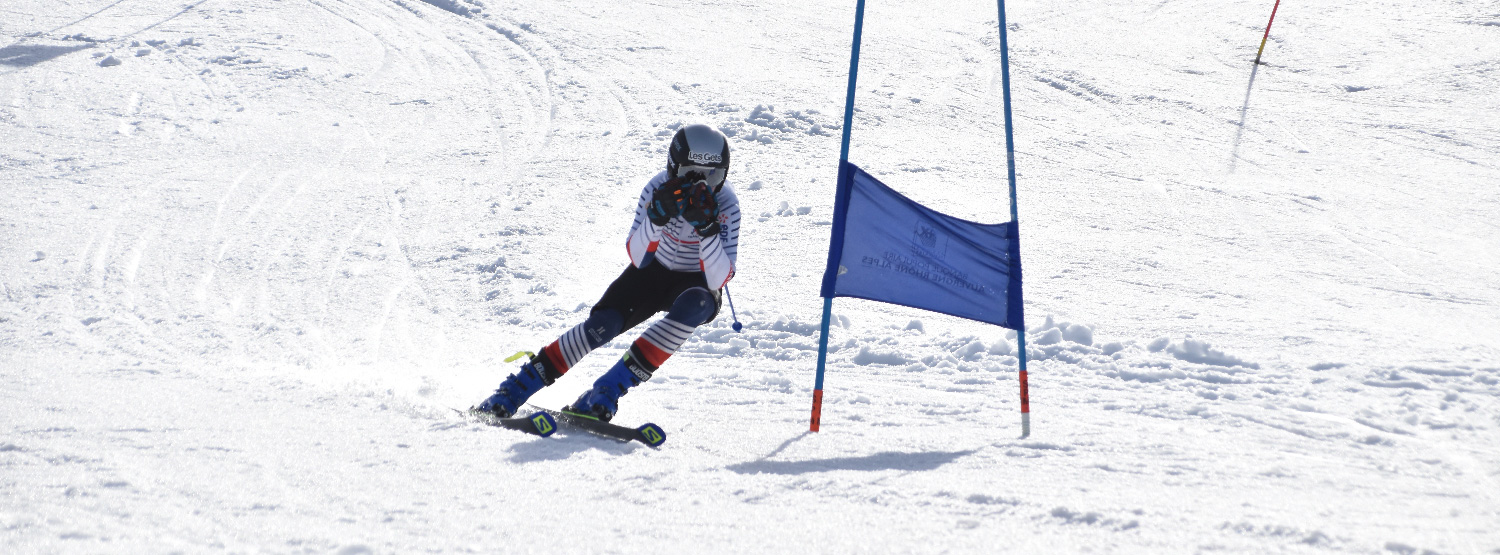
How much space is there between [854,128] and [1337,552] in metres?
8.33

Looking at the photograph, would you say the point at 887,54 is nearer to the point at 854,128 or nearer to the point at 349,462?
the point at 854,128

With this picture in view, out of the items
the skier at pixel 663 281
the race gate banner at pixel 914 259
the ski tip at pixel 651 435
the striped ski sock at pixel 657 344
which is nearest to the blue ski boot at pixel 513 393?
the skier at pixel 663 281

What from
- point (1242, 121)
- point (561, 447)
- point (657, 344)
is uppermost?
point (1242, 121)

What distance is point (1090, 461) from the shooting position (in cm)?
370

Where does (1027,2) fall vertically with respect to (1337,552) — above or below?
above

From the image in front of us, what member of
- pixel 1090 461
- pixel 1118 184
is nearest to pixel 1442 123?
pixel 1118 184

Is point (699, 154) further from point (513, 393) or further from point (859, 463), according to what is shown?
point (859, 463)

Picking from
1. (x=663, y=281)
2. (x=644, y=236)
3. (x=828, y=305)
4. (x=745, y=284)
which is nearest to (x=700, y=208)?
(x=644, y=236)

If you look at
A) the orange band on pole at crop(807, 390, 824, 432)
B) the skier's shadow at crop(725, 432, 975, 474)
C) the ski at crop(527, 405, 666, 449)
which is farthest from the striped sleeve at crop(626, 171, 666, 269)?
the skier's shadow at crop(725, 432, 975, 474)

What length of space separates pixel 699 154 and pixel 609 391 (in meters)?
1.17

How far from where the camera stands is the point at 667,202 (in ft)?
14.6

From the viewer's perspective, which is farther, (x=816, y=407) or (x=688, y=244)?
(x=688, y=244)

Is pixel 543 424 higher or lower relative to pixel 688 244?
lower

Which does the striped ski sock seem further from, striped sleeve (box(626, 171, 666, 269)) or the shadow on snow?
the shadow on snow
